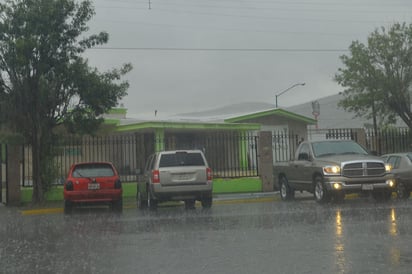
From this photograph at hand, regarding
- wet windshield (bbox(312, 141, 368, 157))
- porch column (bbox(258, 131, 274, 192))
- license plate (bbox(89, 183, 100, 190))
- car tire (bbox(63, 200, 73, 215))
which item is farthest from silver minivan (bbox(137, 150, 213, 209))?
porch column (bbox(258, 131, 274, 192))

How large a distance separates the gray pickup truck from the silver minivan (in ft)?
10.3

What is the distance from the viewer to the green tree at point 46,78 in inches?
712

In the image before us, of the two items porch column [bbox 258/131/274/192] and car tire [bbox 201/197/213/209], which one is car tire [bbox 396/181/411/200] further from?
car tire [bbox 201/197/213/209]

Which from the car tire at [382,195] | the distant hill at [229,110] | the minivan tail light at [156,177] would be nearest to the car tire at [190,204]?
the minivan tail light at [156,177]

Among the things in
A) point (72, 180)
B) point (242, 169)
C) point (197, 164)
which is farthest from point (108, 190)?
point (242, 169)

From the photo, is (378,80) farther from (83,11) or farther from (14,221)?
(14,221)

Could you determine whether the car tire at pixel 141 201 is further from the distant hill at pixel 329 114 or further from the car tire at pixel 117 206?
the distant hill at pixel 329 114

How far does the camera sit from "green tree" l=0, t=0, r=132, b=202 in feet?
59.3

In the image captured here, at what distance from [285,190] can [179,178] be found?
14.8 feet

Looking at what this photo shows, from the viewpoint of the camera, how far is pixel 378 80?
2786 cm

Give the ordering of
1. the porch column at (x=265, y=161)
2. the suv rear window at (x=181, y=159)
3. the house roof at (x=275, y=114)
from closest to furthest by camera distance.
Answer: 1. the suv rear window at (x=181, y=159)
2. the porch column at (x=265, y=161)
3. the house roof at (x=275, y=114)

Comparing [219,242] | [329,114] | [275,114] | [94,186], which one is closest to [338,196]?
[94,186]

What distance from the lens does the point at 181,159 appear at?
16.7 meters

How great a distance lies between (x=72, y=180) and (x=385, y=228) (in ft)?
30.1
